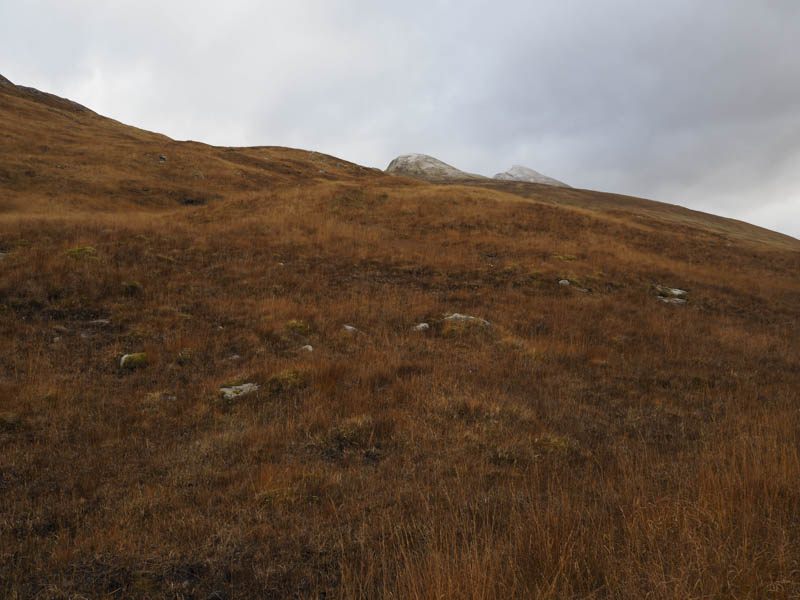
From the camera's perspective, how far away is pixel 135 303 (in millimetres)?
10469

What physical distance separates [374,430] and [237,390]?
260 cm

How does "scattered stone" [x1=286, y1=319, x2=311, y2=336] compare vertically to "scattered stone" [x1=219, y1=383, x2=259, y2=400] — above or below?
above

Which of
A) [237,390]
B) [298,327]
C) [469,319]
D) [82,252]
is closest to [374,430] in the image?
[237,390]

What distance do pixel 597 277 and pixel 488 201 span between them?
16.6 metres

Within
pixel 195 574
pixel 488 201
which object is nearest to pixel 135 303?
pixel 195 574

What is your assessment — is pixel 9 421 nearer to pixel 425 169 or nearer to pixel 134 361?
pixel 134 361

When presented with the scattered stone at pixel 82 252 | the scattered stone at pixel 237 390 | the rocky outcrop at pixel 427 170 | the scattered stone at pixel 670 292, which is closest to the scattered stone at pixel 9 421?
the scattered stone at pixel 237 390

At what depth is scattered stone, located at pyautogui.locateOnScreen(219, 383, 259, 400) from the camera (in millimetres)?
6402

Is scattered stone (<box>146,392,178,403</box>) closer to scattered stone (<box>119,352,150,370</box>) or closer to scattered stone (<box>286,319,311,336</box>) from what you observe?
scattered stone (<box>119,352,150,370</box>)

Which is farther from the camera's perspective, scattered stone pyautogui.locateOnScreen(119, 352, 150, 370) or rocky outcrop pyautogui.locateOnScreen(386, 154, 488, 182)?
rocky outcrop pyautogui.locateOnScreen(386, 154, 488, 182)

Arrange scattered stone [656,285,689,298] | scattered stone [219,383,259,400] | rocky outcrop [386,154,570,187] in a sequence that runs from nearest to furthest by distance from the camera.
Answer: scattered stone [219,383,259,400]
scattered stone [656,285,689,298]
rocky outcrop [386,154,570,187]

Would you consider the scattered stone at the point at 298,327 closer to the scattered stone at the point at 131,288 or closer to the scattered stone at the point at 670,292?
the scattered stone at the point at 131,288

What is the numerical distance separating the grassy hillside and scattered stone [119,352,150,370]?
93mm

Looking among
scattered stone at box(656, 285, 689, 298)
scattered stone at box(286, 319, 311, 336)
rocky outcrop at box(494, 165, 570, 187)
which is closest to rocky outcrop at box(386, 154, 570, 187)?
rocky outcrop at box(494, 165, 570, 187)
